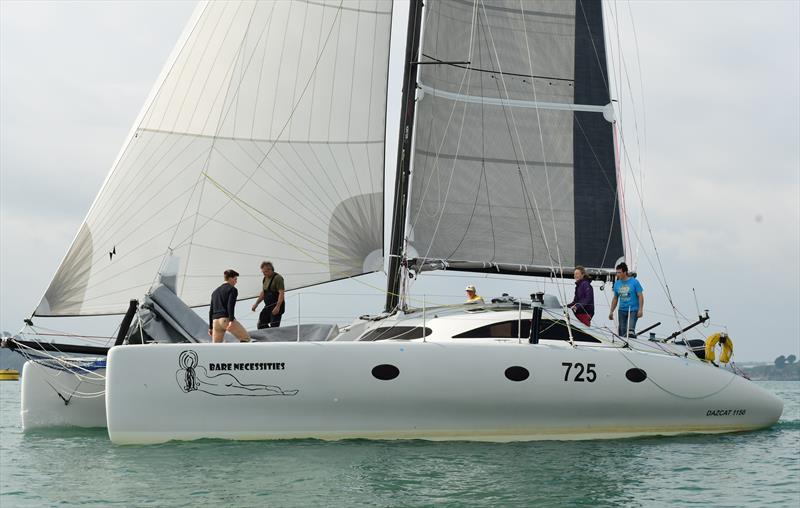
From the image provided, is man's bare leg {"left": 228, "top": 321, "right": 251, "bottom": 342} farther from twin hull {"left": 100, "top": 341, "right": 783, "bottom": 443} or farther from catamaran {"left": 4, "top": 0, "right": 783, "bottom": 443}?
twin hull {"left": 100, "top": 341, "right": 783, "bottom": 443}

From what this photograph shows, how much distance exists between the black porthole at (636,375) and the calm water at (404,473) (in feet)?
2.41

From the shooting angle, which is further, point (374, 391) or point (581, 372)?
point (581, 372)

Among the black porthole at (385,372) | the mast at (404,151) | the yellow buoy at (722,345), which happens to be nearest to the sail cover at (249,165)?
the mast at (404,151)

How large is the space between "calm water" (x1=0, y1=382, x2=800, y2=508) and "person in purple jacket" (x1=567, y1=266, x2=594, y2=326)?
80.7 inches

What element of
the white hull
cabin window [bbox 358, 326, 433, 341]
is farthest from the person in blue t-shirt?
the white hull

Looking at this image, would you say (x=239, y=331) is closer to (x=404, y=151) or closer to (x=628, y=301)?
(x=404, y=151)

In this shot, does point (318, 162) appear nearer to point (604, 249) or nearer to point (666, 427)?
point (604, 249)

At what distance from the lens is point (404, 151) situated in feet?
41.7

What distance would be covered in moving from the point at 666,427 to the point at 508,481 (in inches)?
141

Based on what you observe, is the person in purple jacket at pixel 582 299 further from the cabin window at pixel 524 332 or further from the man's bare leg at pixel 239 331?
the man's bare leg at pixel 239 331

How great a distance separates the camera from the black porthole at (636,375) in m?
10.6

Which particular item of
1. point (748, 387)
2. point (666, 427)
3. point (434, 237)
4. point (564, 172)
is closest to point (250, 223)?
point (434, 237)

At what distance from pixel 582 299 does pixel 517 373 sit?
2.63 metres

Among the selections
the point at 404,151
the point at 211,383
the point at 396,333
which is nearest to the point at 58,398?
the point at 211,383
